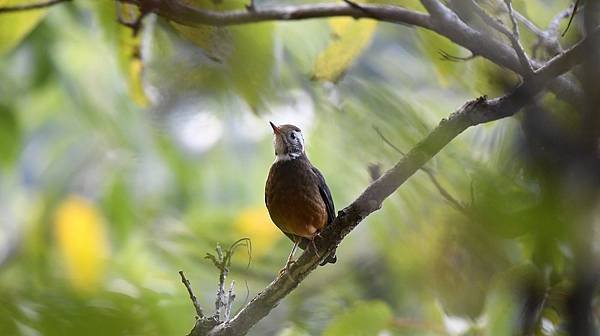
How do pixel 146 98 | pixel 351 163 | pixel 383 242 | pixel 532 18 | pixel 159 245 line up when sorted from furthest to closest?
pixel 159 245 → pixel 383 242 → pixel 146 98 → pixel 532 18 → pixel 351 163

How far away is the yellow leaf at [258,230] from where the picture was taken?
303 cm

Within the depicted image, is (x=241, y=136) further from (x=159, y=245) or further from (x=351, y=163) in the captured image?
(x=351, y=163)

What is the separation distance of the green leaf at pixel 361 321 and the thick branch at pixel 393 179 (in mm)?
293

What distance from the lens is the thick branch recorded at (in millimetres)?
1013

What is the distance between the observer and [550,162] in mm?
572

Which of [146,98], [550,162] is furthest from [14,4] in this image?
[550,162]

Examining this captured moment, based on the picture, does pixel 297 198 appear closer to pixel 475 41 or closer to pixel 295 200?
pixel 295 200

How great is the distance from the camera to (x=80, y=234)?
3326mm

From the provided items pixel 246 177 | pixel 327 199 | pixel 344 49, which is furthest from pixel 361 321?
pixel 246 177

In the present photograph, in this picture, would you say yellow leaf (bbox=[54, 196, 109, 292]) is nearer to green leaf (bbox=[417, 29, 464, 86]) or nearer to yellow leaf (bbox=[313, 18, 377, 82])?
yellow leaf (bbox=[313, 18, 377, 82])

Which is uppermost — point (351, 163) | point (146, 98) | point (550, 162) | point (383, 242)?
point (550, 162)

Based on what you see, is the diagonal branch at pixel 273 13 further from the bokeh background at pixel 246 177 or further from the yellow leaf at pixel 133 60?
the yellow leaf at pixel 133 60

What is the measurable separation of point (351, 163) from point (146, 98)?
1.96ft

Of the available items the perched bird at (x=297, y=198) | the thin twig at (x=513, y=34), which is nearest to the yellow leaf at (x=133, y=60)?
the perched bird at (x=297, y=198)
